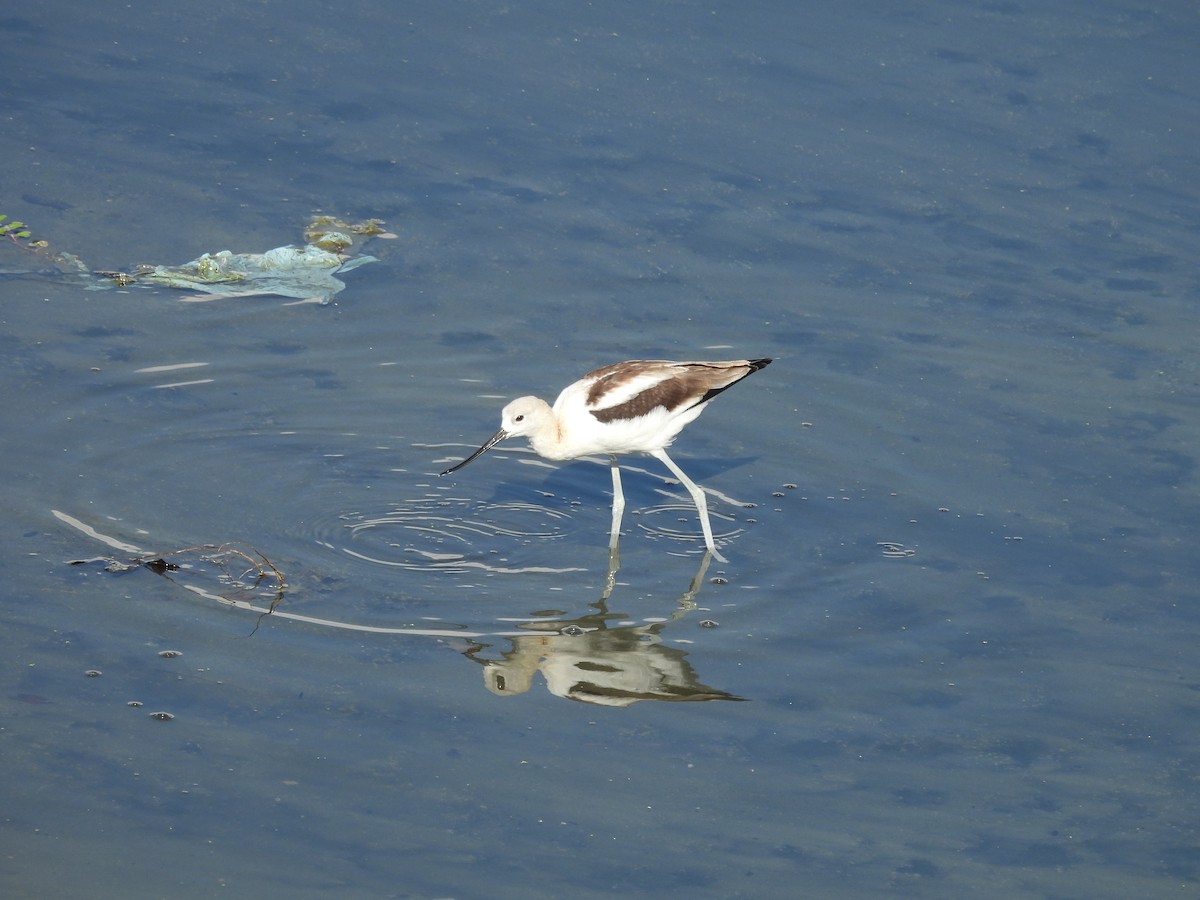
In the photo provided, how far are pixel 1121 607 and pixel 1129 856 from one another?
1932mm

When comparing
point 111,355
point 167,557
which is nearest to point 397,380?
point 111,355

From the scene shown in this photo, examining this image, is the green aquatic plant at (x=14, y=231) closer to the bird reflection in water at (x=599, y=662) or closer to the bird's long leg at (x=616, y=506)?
the bird's long leg at (x=616, y=506)

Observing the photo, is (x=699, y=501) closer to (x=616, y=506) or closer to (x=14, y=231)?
(x=616, y=506)

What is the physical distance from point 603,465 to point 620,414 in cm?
131

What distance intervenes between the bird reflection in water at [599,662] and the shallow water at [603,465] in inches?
1.1

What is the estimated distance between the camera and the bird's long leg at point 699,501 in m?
8.42

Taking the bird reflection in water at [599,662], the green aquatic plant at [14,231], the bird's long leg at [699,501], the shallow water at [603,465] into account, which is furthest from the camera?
the green aquatic plant at [14,231]

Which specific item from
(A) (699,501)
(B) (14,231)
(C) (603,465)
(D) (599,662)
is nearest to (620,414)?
(A) (699,501)

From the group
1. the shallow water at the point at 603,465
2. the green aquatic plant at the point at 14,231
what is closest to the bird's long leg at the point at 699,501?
the shallow water at the point at 603,465

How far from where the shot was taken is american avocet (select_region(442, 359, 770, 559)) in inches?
334

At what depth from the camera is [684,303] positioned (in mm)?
10609

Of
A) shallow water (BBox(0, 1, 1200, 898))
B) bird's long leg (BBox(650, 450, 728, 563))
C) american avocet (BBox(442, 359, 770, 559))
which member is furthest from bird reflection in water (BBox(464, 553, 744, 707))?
american avocet (BBox(442, 359, 770, 559))

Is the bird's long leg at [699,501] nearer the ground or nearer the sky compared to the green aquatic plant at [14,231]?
nearer the ground

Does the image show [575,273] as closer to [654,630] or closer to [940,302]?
[940,302]
